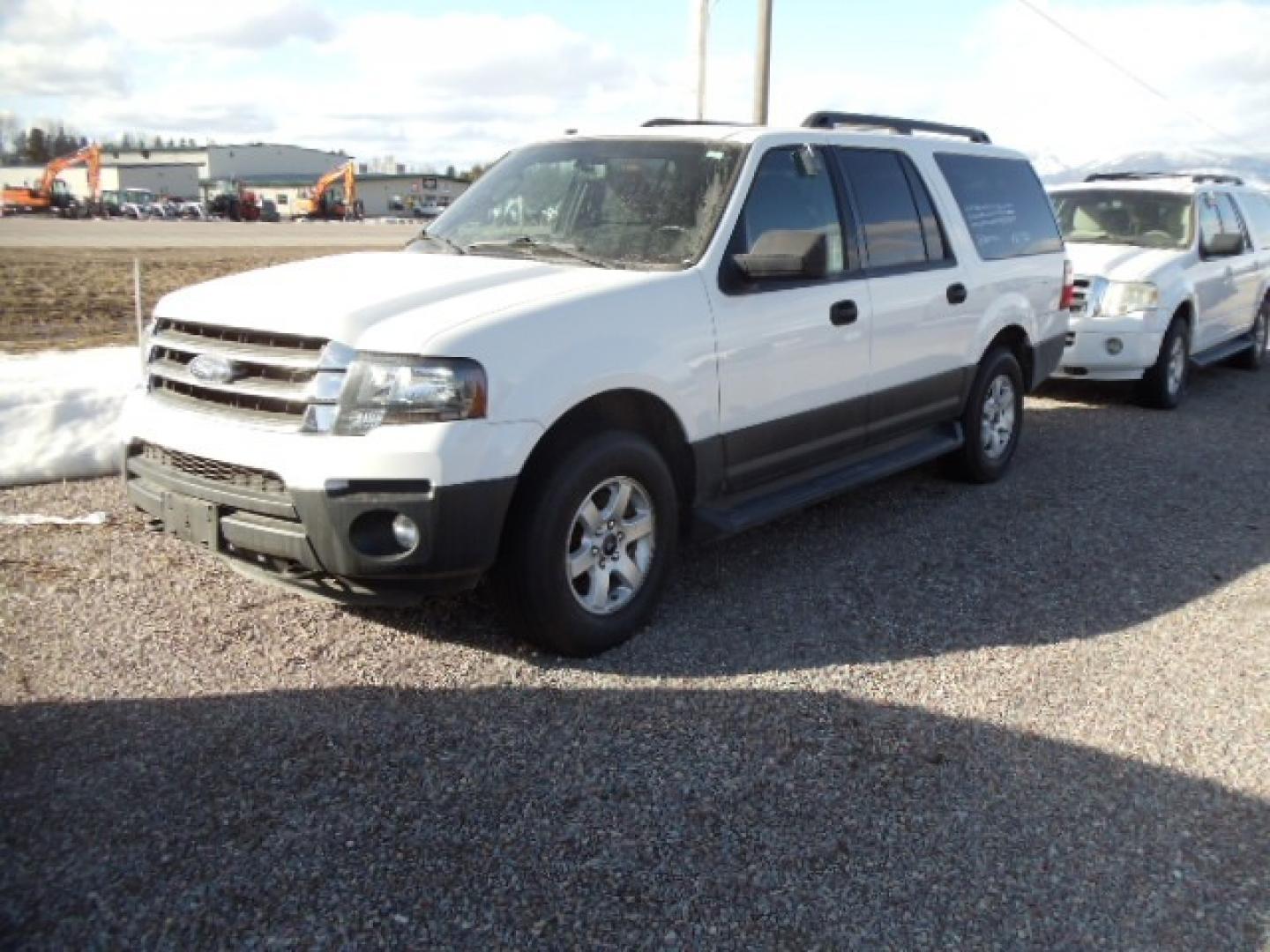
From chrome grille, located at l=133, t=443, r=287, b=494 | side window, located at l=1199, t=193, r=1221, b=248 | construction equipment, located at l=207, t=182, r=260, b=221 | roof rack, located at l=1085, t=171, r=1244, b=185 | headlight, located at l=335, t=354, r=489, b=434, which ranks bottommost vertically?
chrome grille, located at l=133, t=443, r=287, b=494

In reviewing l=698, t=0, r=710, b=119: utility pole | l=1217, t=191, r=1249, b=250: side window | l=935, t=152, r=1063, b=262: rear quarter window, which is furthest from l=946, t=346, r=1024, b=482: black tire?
l=698, t=0, r=710, b=119: utility pole

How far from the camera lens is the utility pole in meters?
16.9

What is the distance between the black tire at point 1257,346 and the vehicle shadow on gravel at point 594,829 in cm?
1038

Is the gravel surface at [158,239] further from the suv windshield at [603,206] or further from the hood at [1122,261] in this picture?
the suv windshield at [603,206]

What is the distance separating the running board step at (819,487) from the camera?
15.2 ft

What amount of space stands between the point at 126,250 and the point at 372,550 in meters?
29.8

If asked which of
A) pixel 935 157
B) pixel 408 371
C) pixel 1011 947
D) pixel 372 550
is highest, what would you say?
pixel 935 157

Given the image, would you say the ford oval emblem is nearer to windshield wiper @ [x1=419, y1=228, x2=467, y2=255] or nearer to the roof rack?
windshield wiper @ [x1=419, y1=228, x2=467, y2=255]

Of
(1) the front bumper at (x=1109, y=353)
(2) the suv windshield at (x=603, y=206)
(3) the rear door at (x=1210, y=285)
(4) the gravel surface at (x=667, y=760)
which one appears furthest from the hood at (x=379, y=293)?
(3) the rear door at (x=1210, y=285)

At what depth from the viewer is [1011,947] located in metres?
2.66

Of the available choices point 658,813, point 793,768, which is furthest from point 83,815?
point 793,768

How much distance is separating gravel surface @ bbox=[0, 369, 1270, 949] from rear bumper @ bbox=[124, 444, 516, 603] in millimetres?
415

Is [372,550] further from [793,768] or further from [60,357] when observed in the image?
[60,357]

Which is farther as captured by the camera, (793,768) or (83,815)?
(793,768)
